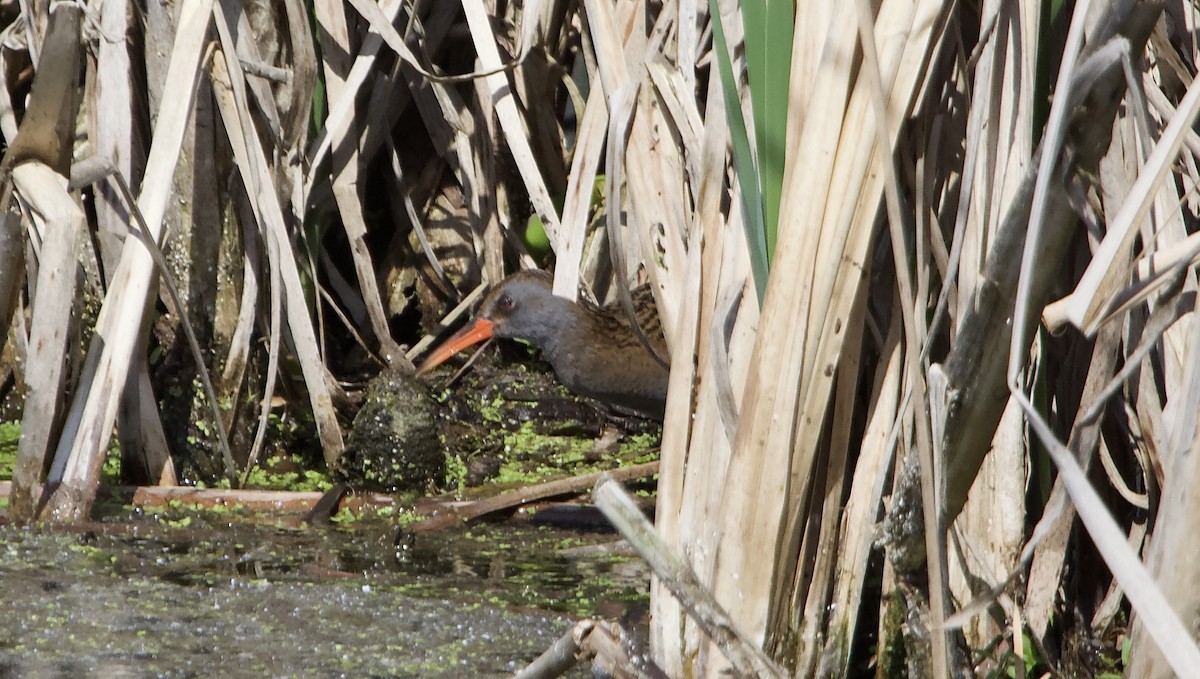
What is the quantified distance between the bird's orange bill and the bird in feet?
0.19

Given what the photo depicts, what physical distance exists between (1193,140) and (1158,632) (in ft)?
2.72

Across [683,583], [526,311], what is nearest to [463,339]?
[526,311]

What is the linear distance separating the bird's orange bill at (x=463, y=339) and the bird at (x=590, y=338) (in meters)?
0.06

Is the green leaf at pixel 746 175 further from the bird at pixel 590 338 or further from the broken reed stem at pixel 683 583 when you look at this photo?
the bird at pixel 590 338

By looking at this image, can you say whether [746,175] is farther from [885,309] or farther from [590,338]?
[590,338]

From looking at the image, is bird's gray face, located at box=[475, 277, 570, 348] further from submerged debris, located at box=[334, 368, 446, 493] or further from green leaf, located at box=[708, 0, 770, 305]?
green leaf, located at box=[708, 0, 770, 305]

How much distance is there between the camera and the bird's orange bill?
148 inches

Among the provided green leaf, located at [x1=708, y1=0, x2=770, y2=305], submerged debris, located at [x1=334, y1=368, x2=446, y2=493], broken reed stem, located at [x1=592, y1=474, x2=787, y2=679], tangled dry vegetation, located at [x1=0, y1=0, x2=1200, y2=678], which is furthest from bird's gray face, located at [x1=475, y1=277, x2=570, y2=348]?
broken reed stem, located at [x1=592, y1=474, x2=787, y2=679]

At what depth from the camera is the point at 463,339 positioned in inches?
150

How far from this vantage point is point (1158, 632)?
1.19 m

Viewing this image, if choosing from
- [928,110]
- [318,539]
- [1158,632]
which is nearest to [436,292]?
[318,539]

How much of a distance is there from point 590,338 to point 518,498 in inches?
19.6

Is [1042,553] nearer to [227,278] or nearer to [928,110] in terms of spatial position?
[928,110]

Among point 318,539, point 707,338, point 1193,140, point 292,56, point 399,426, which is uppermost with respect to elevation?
point 292,56
